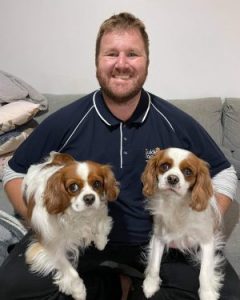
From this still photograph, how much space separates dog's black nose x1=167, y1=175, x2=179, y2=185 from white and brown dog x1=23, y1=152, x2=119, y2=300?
0.73ft

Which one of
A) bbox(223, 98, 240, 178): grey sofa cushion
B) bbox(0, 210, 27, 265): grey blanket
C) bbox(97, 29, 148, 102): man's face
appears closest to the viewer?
bbox(97, 29, 148, 102): man's face

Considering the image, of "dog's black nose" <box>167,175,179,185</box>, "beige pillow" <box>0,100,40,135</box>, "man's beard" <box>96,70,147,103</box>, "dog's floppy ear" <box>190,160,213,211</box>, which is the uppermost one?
"man's beard" <box>96,70,147,103</box>

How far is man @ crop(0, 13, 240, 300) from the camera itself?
181 centimetres

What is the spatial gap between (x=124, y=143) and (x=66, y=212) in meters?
0.42

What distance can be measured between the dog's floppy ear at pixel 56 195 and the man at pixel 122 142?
34 cm

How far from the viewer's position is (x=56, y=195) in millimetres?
1508

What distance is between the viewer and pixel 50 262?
1.69 meters

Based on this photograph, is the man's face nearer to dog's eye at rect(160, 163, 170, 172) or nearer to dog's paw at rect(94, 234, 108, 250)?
dog's eye at rect(160, 163, 170, 172)

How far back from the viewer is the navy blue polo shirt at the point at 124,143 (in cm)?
183

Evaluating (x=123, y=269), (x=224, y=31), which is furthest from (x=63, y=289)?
(x=224, y=31)

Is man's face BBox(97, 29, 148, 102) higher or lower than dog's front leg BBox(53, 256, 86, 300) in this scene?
higher

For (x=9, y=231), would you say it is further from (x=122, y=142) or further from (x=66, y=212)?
(x=122, y=142)

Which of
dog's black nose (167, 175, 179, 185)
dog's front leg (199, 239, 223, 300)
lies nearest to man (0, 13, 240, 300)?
dog's front leg (199, 239, 223, 300)

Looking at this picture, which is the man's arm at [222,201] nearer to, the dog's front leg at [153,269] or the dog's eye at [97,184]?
the dog's front leg at [153,269]
